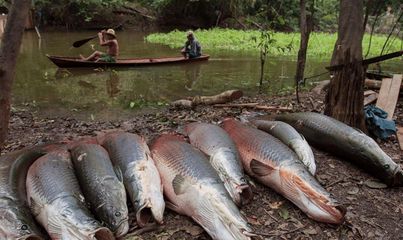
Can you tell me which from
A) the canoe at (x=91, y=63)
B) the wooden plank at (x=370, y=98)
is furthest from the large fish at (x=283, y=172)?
the canoe at (x=91, y=63)

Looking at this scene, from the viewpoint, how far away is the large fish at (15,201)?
128 inches

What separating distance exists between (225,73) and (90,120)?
707cm

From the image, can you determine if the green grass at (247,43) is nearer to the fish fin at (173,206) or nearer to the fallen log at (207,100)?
the fallen log at (207,100)

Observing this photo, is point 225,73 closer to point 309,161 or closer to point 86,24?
point 309,161

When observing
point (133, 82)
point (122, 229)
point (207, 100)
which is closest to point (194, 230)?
point (122, 229)

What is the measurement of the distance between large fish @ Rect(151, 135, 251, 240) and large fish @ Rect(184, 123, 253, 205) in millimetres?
167

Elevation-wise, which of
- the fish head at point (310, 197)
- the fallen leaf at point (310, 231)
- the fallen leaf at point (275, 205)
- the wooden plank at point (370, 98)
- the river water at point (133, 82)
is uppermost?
the wooden plank at point (370, 98)

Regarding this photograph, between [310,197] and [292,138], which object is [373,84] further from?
[310,197]

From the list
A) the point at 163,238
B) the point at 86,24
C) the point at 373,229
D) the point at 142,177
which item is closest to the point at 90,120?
the point at 142,177

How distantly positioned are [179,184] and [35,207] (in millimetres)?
1309

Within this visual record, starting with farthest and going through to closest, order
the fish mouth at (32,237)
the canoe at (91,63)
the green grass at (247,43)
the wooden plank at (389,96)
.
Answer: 1. the green grass at (247,43)
2. the canoe at (91,63)
3. the wooden plank at (389,96)
4. the fish mouth at (32,237)

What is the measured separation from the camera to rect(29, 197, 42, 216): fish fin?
359cm

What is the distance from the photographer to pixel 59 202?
138 inches

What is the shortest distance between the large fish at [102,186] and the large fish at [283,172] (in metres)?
1.54
